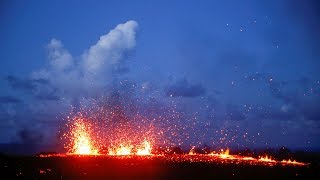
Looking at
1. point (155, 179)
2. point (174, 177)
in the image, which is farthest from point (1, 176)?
point (174, 177)

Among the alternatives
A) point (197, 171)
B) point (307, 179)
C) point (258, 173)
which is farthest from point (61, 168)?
point (307, 179)

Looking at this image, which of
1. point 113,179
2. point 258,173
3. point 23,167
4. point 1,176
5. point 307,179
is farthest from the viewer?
point 258,173

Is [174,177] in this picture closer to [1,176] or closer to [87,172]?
[87,172]

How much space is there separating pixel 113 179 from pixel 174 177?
13806 millimetres

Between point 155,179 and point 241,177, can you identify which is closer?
point 155,179

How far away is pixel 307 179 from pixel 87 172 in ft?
148

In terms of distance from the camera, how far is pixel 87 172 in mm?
72375

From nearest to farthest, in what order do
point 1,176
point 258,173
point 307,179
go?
point 1,176
point 307,179
point 258,173

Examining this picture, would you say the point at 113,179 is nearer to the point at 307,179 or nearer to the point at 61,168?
the point at 61,168

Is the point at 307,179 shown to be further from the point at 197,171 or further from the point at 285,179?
the point at 197,171

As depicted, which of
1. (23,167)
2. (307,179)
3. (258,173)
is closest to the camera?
(23,167)

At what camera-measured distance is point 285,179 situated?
7475 centimetres

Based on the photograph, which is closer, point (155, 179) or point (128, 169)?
point (155, 179)

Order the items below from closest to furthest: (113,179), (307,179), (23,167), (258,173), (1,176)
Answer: (1,176) < (113,179) < (23,167) < (307,179) < (258,173)
